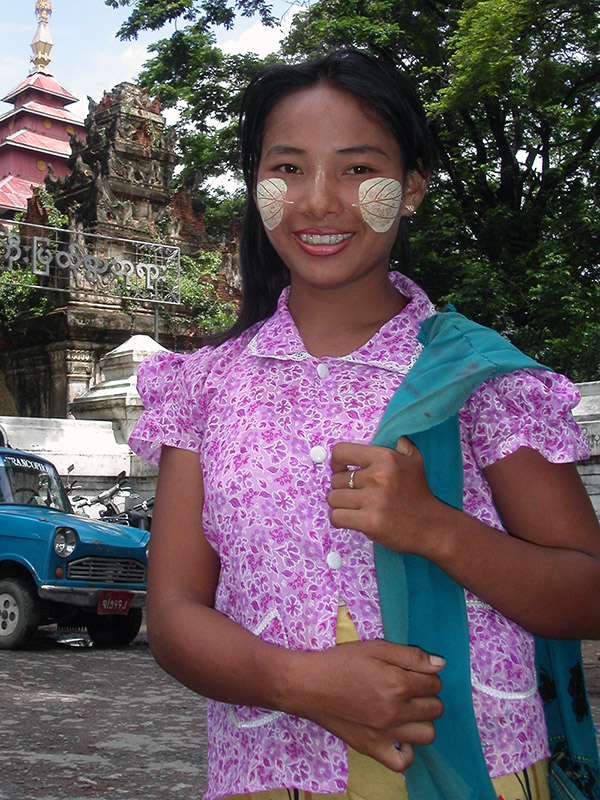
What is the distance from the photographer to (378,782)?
1237 mm

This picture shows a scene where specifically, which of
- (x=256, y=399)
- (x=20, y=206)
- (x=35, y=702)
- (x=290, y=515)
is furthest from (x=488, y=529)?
(x=20, y=206)

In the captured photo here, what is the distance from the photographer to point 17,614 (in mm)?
7695

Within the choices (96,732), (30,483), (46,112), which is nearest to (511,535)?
(96,732)

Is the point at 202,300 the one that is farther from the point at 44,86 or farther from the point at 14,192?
the point at 44,86

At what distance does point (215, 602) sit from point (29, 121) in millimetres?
38434

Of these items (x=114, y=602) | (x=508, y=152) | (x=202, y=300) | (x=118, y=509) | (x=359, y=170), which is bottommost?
(x=114, y=602)

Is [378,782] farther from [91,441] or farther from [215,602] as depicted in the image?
[91,441]

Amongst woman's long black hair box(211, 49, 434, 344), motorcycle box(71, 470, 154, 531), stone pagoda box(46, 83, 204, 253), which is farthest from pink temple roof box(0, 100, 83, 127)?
woman's long black hair box(211, 49, 434, 344)

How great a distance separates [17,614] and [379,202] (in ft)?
22.6

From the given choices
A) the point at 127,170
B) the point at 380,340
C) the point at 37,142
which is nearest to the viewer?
the point at 380,340

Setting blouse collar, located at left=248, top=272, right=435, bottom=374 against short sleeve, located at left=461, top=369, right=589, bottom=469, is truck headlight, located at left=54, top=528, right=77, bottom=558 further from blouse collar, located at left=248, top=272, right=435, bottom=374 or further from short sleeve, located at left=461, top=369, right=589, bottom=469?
short sleeve, located at left=461, top=369, right=589, bottom=469

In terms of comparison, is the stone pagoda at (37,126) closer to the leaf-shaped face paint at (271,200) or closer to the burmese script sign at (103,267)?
the burmese script sign at (103,267)

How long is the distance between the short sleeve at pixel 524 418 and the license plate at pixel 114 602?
22.6 ft

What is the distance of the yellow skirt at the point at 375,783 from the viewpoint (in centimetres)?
123
